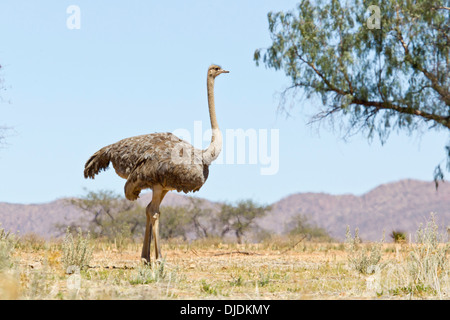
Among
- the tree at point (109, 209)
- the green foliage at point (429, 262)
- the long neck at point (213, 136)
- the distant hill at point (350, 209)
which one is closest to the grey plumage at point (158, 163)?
the long neck at point (213, 136)

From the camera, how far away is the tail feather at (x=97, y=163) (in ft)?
30.6

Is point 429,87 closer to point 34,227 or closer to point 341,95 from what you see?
point 341,95

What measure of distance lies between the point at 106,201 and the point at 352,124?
50.7 feet

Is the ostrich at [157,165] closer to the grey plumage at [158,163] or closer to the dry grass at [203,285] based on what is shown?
the grey plumage at [158,163]

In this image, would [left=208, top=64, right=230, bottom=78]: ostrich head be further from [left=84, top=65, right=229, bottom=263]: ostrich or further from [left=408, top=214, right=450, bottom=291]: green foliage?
[left=408, top=214, right=450, bottom=291]: green foliage

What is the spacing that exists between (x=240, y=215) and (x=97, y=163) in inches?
920

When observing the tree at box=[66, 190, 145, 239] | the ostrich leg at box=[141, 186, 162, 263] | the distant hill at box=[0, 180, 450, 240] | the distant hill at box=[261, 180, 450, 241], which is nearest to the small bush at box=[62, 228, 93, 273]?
the ostrich leg at box=[141, 186, 162, 263]

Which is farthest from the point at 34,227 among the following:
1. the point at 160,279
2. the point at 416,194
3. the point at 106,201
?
the point at 160,279

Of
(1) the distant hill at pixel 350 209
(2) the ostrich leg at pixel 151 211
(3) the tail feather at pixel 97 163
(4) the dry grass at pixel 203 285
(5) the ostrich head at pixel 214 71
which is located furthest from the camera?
(1) the distant hill at pixel 350 209

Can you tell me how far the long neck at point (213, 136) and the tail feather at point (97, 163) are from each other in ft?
5.12

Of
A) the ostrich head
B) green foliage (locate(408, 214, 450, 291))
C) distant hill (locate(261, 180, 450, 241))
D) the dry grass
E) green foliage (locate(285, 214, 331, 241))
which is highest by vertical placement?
distant hill (locate(261, 180, 450, 241))

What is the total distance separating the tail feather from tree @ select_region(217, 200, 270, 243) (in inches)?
868

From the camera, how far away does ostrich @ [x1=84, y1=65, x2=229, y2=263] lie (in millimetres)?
8422
